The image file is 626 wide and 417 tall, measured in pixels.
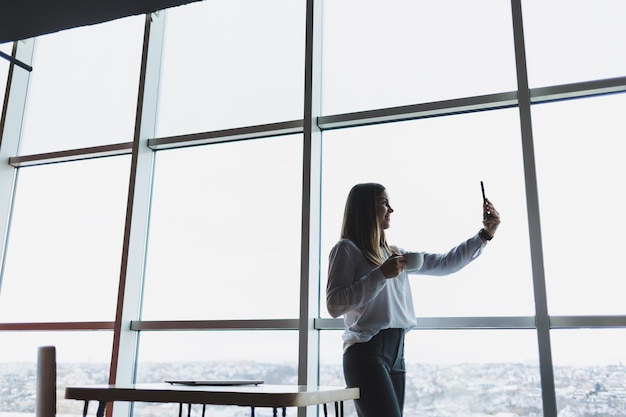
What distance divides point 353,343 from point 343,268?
0.27 m

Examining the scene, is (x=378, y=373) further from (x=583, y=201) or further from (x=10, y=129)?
(x=10, y=129)

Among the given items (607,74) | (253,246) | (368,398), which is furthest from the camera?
(253,246)

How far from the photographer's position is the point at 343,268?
2.05 metres

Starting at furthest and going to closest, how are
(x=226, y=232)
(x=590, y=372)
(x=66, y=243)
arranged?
(x=66, y=243) < (x=226, y=232) < (x=590, y=372)

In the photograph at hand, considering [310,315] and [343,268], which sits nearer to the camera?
[343,268]

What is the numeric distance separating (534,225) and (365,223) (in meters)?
0.79

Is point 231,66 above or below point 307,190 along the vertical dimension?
above

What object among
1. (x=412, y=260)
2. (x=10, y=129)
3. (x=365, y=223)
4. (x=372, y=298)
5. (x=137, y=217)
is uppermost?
(x=10, y=129)

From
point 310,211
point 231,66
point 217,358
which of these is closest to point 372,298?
point 310,211

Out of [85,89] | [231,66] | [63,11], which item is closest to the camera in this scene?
[63,11]

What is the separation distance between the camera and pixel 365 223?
2189 millimetres

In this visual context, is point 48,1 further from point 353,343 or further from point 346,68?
point 346,68

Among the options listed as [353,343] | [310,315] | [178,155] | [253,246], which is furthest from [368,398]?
[178,155]

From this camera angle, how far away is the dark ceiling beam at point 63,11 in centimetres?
169
